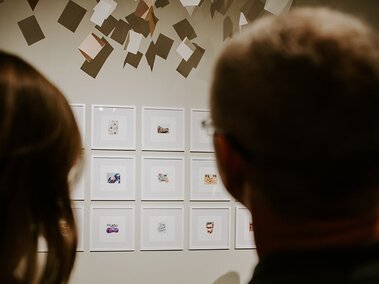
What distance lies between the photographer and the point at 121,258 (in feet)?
7.99

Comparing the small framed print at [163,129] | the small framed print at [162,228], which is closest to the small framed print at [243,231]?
the small framed print at [162,228]

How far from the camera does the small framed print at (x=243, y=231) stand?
8.51 feet

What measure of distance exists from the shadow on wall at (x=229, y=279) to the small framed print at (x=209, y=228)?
152mm

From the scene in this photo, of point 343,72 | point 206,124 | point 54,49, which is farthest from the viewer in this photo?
point 54,49

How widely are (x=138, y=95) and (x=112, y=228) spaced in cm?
70

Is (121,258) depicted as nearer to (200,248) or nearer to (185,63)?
(200,248)

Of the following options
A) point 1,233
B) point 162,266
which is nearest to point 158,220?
point 162,266

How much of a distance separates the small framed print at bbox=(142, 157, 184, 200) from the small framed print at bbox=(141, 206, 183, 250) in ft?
0.22

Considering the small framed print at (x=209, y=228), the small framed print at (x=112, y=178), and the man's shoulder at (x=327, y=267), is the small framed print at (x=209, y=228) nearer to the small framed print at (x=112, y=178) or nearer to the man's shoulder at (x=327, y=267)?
the small framed print at (x=112, y=178)

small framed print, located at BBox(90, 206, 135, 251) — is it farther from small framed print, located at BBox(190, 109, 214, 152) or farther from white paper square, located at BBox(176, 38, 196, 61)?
white paper square, located at BBox(176, 38, 196, 61)

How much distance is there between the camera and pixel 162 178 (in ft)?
8.17

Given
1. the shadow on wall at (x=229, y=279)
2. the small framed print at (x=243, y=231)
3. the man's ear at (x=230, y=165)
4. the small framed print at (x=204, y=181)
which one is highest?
the man's ear at (x=230, y=165)

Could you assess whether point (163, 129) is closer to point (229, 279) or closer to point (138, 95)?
point (138, 95)

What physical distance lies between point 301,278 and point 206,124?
29 centimetres
